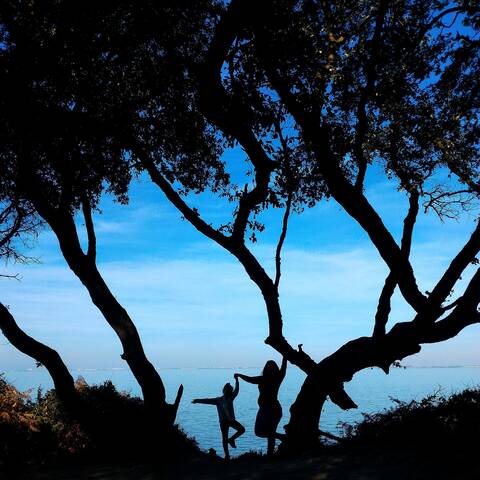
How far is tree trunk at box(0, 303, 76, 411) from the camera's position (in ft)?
48.9

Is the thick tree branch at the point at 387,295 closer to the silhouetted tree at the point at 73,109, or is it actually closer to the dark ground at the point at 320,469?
the dark ground at the point at 320,469

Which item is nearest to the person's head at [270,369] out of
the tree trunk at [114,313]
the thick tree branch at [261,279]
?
the thick tree branch at [261,279]

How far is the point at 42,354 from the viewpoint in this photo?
1519cm

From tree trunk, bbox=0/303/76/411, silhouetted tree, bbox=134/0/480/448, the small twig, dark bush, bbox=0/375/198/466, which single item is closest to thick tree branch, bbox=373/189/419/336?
silhouetted tree, bbox=134/0/480/448

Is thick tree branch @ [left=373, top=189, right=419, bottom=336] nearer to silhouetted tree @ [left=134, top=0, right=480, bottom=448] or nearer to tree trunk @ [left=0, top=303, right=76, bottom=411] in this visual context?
silhouetted tree @ [left=134, top=0, right=480, bottom=448]

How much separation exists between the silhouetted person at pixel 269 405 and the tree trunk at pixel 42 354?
5.33 metres

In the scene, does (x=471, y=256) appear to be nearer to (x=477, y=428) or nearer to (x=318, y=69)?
(x=477, y=428)

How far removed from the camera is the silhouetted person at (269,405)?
44.6 ft

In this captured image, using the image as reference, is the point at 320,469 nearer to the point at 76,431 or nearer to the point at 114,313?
the point at 76,431

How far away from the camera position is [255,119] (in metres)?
14.1

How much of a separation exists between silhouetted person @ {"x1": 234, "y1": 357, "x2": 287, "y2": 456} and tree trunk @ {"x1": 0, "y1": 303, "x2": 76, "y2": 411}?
533 centimetres

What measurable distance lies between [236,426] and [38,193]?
27.8 feet

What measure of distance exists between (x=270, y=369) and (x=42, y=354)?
21.9ft

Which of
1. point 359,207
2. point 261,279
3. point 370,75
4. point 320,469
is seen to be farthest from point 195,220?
point 320,469
